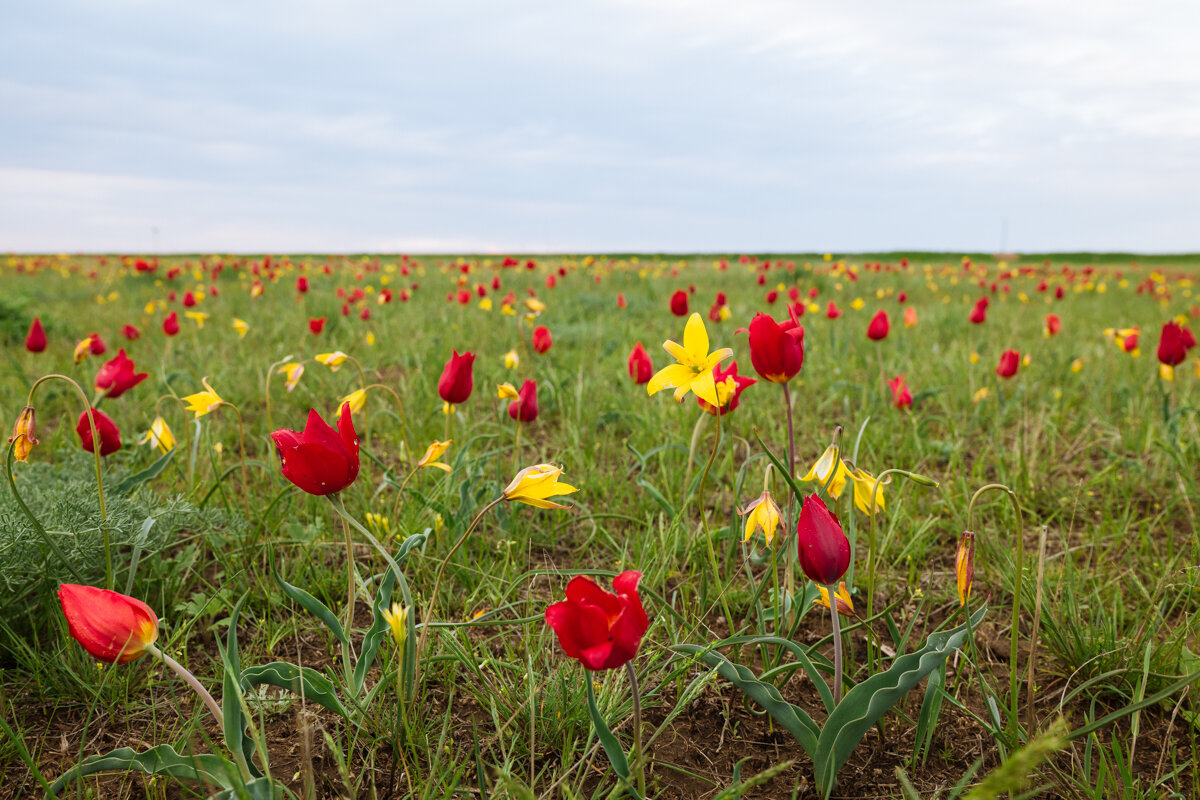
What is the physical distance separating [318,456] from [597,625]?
0.59 metres

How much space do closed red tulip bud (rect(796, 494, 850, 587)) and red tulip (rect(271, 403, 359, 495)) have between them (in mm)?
800

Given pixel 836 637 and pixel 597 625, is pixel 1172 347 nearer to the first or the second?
pixel 836 637

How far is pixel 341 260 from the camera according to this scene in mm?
14766

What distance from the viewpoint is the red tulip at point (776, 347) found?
1.49 m

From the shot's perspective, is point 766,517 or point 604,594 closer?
point 604,594

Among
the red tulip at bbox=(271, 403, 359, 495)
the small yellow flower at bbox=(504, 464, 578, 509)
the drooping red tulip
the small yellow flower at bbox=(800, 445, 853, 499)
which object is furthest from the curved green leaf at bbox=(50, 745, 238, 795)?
the drooping red tulip

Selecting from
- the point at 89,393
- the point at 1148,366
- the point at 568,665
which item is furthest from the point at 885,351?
the point at 89,393

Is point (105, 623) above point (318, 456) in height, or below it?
below

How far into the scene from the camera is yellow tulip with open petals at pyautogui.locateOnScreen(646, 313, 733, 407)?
1510 millimetres

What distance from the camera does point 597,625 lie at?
3.34ft

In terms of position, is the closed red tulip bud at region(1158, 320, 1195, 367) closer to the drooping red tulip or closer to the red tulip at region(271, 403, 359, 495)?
the drooping red tulip

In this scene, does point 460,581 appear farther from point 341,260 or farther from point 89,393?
point 341,260

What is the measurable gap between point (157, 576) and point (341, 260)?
13.8 metres

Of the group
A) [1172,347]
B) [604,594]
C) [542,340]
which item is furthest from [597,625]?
[1172,347]
